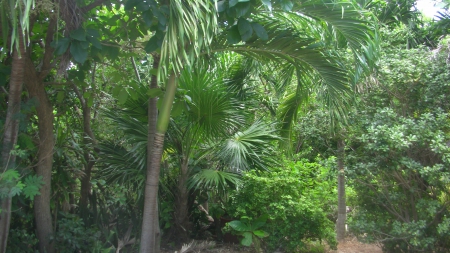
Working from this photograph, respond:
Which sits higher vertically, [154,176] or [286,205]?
[154,176]

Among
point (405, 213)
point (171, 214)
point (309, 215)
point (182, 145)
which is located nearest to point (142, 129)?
point (182, 145)

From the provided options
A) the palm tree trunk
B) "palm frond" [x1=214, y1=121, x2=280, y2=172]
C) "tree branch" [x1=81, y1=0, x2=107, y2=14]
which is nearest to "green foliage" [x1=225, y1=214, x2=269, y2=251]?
"palm frond" [x1=214, y1=121, x2=280, y2=172]

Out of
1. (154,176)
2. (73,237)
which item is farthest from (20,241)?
(154,176)

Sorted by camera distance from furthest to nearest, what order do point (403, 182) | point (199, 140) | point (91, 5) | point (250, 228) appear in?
point (199, 140) < point (250, 228) < point (403, 182) < point (91, 5)

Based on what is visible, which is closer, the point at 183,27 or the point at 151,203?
the point at 183,27

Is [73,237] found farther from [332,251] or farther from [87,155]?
[332,251]

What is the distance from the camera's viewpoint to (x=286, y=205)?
20.9ft

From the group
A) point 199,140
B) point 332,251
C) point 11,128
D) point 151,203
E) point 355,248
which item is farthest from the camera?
point 355,248

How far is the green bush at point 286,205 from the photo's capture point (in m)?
6.33

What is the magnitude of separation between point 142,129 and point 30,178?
220 centimetres

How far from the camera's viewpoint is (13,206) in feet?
16.9

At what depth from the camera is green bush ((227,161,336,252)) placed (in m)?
6.33

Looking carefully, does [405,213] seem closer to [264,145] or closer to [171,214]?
[264,145]

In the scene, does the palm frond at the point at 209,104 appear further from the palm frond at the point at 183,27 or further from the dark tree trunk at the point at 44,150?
the palm frond at the point at 183,27
